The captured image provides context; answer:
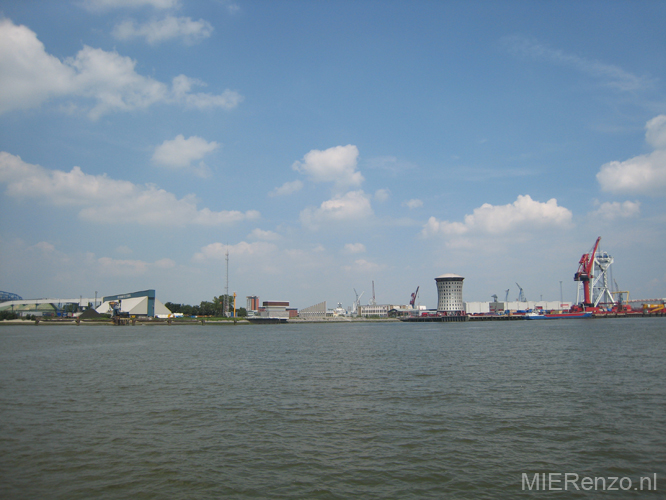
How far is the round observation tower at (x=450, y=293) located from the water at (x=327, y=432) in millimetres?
171793

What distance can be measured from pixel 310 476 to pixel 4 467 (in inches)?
300

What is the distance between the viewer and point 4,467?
10352mm

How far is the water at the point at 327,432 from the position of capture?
9438mm

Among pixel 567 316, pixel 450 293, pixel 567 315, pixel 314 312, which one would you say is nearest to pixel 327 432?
pixel 567 315

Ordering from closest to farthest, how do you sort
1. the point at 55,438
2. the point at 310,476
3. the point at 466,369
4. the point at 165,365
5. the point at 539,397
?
the point at 310,476 < the point at 55,438 < the point at 539,397 < the point at 466,369 < the point at 165,365

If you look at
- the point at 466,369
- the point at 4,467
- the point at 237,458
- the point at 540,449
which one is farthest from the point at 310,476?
the point at 466,369

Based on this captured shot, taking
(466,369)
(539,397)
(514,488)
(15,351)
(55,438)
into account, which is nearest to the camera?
(514,488)

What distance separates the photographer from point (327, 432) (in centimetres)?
1313

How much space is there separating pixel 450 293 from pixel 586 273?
64816 millimetres

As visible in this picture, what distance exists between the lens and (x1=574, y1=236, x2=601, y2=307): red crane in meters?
135

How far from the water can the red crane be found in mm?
127145

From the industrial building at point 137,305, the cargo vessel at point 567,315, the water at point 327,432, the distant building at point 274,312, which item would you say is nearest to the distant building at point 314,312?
the distant building at point 274,312

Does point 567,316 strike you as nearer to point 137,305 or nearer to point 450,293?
point 450,293

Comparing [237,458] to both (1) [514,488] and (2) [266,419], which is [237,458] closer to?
(2) [266,419]
